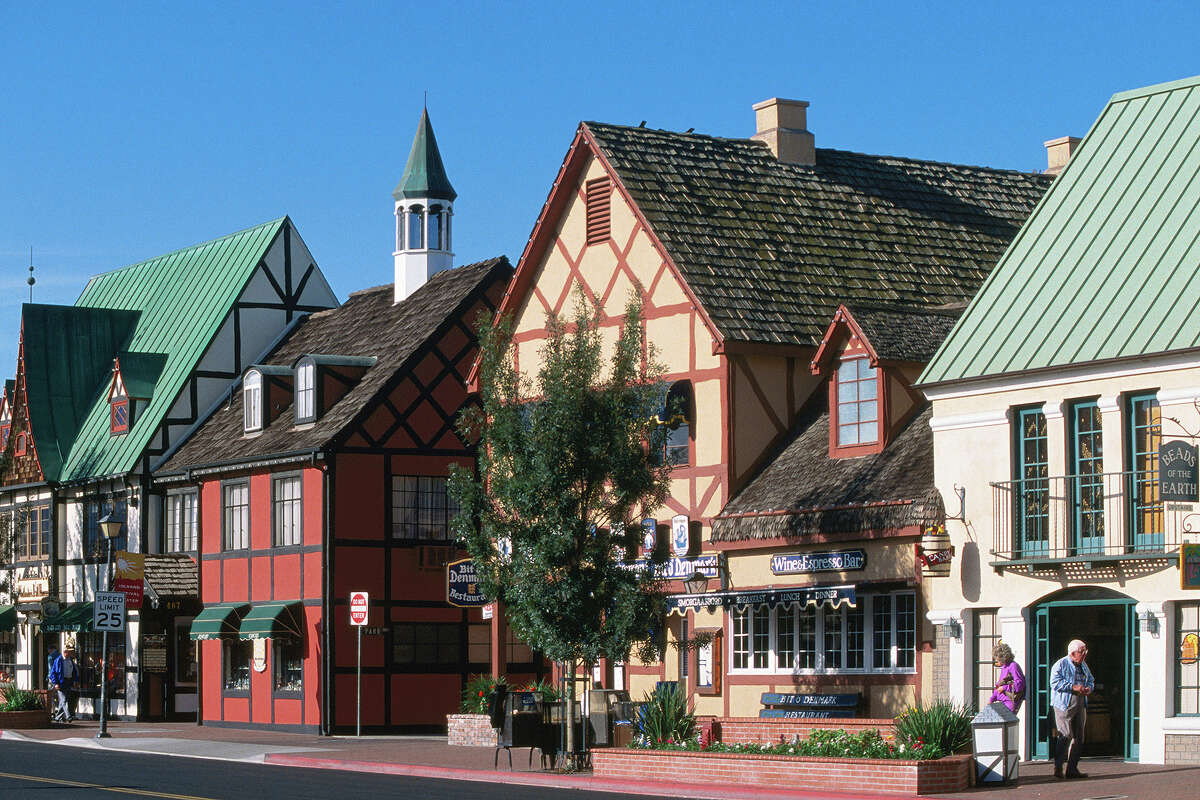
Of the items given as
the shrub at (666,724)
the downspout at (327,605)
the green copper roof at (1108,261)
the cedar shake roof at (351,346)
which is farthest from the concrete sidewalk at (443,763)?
the cedar shake roof at (351,346)

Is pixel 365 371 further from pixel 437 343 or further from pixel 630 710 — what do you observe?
pixel 630 710

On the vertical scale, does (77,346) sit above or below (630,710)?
above

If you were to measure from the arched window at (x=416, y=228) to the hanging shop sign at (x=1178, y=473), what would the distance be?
2933 cm

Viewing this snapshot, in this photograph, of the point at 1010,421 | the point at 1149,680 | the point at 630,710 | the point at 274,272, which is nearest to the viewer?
the point at 1149,680

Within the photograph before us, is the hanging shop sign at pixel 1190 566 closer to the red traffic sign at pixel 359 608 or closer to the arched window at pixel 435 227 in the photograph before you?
the red traffic sign at pixel 359 608

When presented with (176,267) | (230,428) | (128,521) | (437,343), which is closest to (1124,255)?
(437,343)

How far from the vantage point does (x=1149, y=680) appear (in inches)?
955

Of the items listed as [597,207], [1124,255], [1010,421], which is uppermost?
[597,207]

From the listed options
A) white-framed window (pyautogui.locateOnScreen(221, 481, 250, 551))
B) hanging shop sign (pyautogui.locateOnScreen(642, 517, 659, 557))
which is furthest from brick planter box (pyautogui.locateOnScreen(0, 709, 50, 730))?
hanging shop sign (pyautogui.locateOnScreen(642, 517, 659, 557))

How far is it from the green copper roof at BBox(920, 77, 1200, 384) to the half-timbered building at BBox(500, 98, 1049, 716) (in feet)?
7.84

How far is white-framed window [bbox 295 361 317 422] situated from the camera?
42.4 metres

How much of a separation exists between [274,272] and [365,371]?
7.07 meters

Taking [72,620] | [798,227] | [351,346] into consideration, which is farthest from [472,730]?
Result: [72,620]

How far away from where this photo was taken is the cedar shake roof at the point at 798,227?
32.8m
